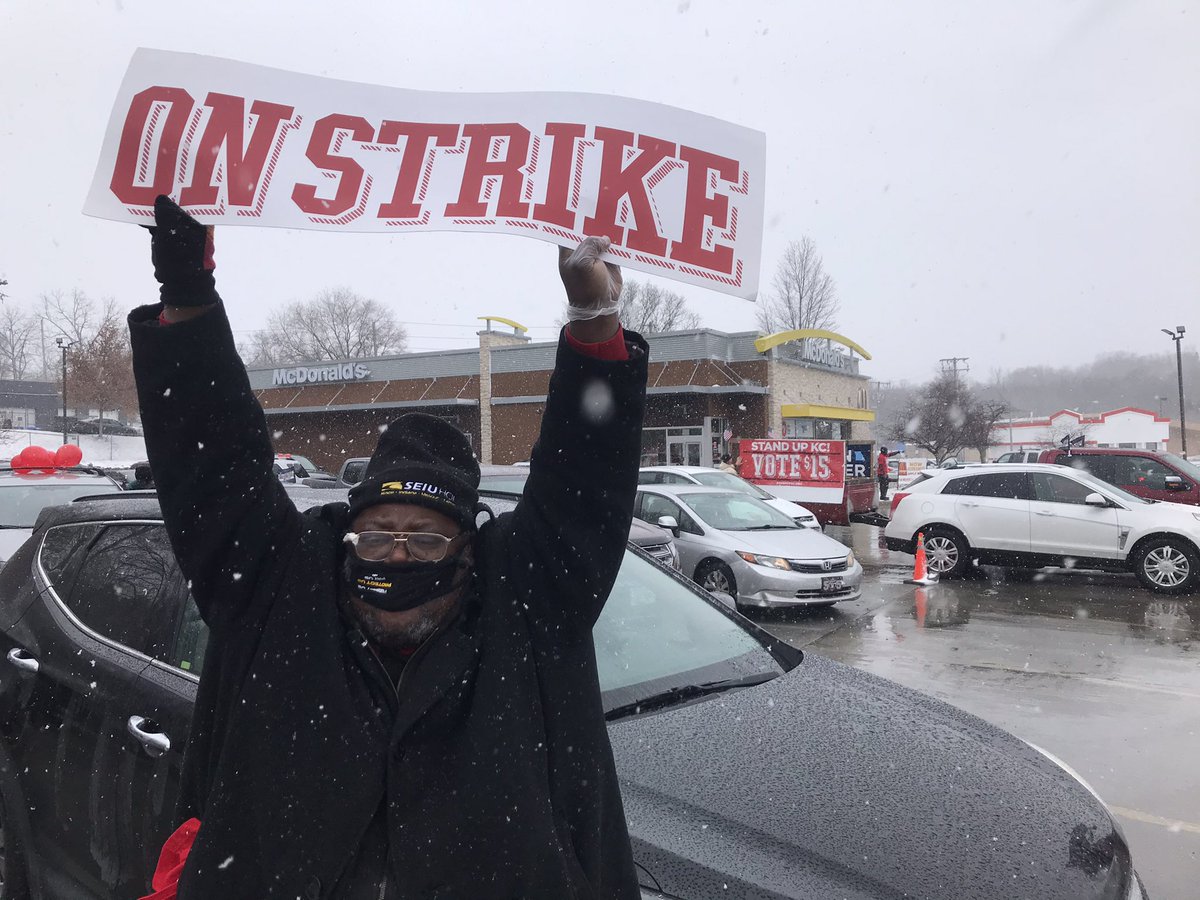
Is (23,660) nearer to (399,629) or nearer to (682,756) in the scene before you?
(399,629)

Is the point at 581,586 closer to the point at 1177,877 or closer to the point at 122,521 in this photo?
the point at 122,521

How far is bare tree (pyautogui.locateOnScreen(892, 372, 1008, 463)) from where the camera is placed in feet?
127

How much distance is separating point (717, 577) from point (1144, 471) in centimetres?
911

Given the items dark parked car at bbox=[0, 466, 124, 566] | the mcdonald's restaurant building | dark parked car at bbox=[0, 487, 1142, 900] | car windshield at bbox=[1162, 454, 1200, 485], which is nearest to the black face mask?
dark parked car at bbox=[0, 487, 1142, 900]

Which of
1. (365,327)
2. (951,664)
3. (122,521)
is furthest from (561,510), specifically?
(365,327)

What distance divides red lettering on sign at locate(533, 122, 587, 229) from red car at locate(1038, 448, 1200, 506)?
14746 mm

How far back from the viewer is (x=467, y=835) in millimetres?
1483

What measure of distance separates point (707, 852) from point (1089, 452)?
14.9 m

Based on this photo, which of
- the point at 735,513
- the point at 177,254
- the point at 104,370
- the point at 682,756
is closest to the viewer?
the point at 177,254

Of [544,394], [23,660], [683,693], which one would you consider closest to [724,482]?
[683,693]

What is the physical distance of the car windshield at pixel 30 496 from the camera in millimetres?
7891

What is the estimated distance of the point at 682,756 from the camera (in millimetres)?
2316

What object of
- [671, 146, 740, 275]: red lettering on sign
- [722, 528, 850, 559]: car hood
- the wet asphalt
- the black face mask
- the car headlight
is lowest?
the wet asphalt

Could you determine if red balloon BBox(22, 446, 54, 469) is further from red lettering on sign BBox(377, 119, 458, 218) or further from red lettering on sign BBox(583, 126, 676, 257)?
red lettering on sign BBox(583, 126, 676, 257)
